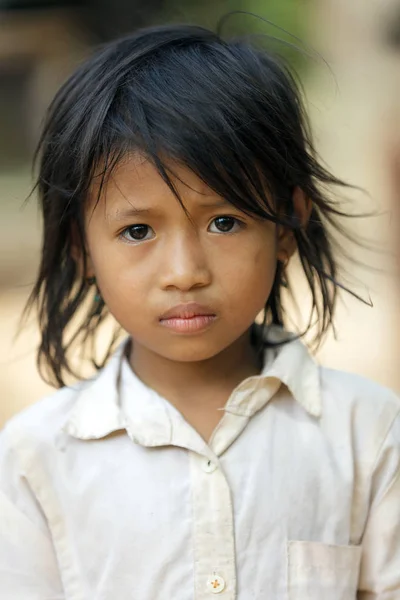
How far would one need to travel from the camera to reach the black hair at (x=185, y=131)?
133 cm

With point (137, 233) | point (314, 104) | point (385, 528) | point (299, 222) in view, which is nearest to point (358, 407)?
point (385, 528)

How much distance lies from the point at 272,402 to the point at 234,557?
0.23m

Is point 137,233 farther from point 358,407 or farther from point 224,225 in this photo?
point 358,407

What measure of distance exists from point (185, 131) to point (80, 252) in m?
0.30

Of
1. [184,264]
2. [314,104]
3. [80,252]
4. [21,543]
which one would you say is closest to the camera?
[184,264]

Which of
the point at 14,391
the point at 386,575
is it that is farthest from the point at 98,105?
the point at 14,391

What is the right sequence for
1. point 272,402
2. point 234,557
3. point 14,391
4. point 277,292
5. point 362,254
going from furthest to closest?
point 362,254, point 14,391, point 277,292, point 272,402, point 234,557

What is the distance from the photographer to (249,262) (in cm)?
136

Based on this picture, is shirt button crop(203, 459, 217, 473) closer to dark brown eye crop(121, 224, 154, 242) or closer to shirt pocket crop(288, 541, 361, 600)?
shirt pocket crop(288, 541, 361, 600)

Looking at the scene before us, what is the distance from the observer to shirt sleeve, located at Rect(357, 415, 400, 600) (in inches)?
55.9

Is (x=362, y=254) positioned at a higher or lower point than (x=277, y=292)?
higher

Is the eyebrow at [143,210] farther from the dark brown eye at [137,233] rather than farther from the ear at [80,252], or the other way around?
the ear at [80,252]

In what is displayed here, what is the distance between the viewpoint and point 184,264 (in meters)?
1.29

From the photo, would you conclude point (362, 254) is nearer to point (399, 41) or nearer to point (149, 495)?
point (399, 41)
